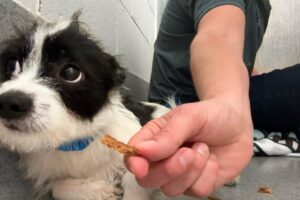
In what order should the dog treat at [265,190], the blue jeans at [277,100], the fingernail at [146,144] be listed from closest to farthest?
the fingernail at [146,144] < the dog treat at [265,190] < the blue jeans at [277,100]

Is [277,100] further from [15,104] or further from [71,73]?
[15,104]

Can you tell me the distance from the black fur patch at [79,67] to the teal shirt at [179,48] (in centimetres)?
87

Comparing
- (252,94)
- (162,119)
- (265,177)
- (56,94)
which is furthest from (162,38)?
(162,119)

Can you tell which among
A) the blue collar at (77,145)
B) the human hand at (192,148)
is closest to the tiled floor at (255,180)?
the blue collar at (77,145)

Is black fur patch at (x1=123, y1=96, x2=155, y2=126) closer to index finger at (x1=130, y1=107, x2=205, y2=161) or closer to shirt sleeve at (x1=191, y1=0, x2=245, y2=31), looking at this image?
shirt sleeve at (x1=191, y1=0, x2=245, y2=31)

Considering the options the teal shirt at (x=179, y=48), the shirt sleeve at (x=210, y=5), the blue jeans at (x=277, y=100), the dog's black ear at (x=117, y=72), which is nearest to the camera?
the dog's black ear at (x=117, y=72)

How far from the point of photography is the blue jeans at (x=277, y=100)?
1965 millimetres

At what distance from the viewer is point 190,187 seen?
0.69 meters

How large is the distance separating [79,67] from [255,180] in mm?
743

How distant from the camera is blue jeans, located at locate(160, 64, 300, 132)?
1.96 m

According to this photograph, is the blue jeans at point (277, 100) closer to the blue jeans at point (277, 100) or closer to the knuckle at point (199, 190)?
the blue jeans at point (277, 100)

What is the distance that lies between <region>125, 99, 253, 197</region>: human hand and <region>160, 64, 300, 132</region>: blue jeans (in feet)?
3.64

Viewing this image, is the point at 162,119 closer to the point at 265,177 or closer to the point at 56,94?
the point at 56,94

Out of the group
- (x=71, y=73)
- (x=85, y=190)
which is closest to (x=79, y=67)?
(x=71, y=73)
